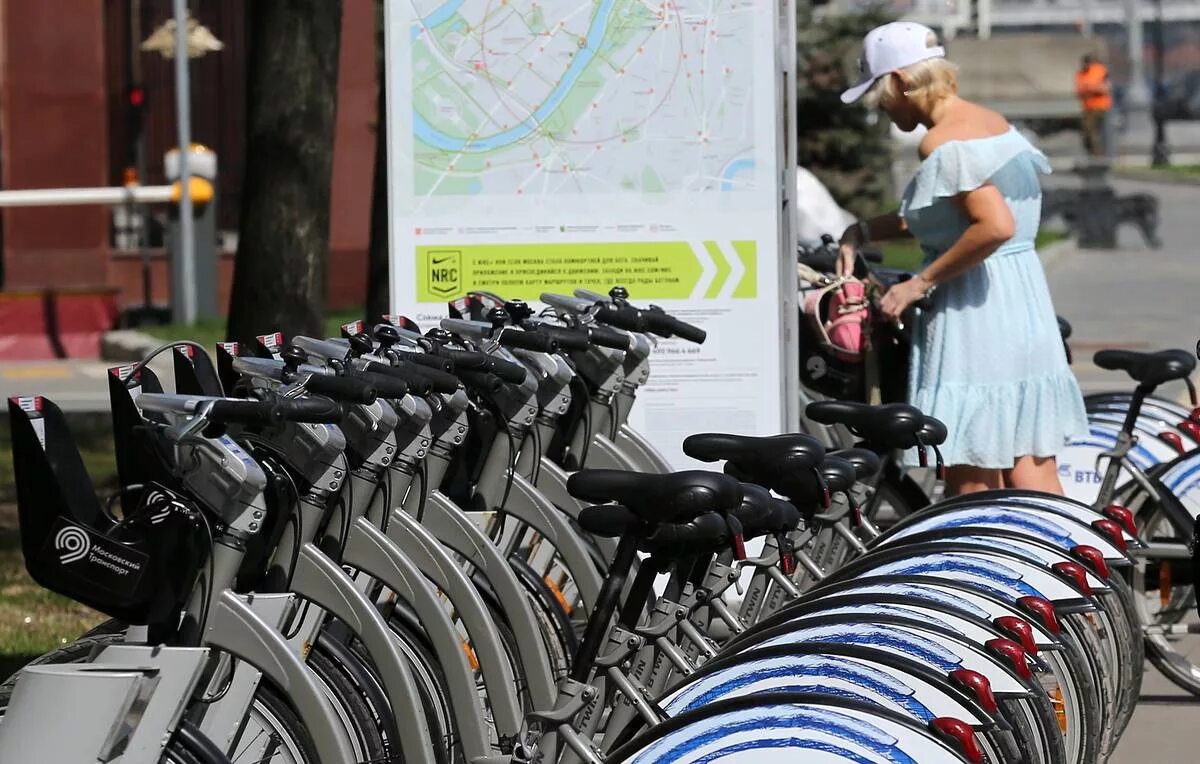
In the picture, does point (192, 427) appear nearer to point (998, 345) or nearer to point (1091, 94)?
point (998, 345)

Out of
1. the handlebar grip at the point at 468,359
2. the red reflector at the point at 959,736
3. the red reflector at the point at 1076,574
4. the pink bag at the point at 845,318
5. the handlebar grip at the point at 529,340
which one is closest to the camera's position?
the red reflector at the point at 959,736

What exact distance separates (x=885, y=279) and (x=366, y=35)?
15.9 meters

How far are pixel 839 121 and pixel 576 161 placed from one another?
2154cm

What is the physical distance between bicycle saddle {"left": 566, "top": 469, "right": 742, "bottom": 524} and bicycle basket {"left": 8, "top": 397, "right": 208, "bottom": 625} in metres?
0.75

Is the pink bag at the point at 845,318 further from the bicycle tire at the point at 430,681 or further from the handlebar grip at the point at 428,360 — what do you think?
the bicycle tire at the point at 430,681

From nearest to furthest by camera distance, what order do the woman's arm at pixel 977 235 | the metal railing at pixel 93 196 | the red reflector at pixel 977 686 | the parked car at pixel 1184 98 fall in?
the red reflector at pixel 977 686
the woman's arm at pixel 977 235
the metal railing at pixel 93 196
the parked car at pixel 1184 98

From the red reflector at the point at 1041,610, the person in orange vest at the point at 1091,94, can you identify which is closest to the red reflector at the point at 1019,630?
the red reflector at the point at 1041,610

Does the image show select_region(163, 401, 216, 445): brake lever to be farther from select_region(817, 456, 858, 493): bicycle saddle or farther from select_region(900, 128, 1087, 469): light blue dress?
select_region(900, 128, 1087, 469): light blue dress

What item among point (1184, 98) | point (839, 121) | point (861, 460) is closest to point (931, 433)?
point (861, 460)

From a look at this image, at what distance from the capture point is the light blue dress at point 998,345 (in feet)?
19.8

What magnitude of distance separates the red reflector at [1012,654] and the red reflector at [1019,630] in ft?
0.34

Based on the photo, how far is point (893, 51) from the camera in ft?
19.6

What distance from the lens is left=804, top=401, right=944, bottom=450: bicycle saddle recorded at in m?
5.29

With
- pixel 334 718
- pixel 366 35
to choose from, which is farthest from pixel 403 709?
pixel 366 35
